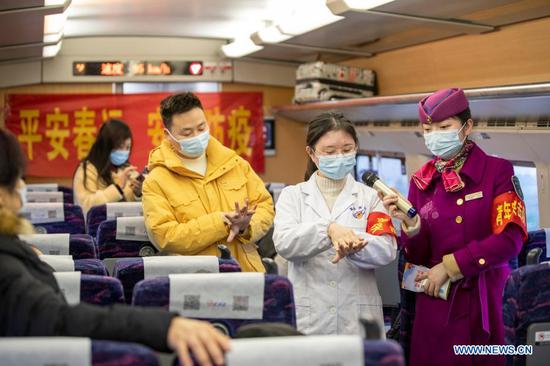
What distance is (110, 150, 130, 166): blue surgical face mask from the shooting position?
765 cm

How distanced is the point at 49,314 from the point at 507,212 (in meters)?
2.25

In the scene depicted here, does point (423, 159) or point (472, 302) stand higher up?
point (423, 159)

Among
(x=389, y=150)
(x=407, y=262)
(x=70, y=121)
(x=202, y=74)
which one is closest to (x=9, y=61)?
(x=70, y=121)

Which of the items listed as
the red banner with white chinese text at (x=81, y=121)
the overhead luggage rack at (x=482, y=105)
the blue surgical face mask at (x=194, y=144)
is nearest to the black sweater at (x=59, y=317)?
the blue surgical face mask at (x=194, y=144)

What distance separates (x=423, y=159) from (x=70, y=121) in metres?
6.67

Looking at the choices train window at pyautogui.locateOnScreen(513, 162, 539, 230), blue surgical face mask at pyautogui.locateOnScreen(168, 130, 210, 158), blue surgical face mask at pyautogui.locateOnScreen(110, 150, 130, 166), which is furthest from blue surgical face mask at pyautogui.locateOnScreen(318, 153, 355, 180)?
blue surgical face mask at pyautogui.locateOnScreen(110, 150, 130, 166)

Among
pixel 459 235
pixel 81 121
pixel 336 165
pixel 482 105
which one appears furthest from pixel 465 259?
pixel 81 121

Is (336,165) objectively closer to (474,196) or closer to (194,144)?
(474,196)

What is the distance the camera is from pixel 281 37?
1010 centimetres

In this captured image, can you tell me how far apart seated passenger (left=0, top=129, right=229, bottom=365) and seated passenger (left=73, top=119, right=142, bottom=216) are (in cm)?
456

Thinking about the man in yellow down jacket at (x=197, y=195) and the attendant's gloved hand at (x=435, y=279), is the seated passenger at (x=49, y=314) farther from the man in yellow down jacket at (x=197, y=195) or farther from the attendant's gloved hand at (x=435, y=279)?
the man in yellow down jacket at (x=197, y=195)

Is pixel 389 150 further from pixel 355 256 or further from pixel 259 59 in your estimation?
pixel 355 256

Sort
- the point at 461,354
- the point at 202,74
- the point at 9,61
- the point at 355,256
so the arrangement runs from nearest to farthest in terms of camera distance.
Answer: the point at 355,256
the point at 461,354
the point at 9,61
the point at 202,74

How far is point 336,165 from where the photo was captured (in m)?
4.09
